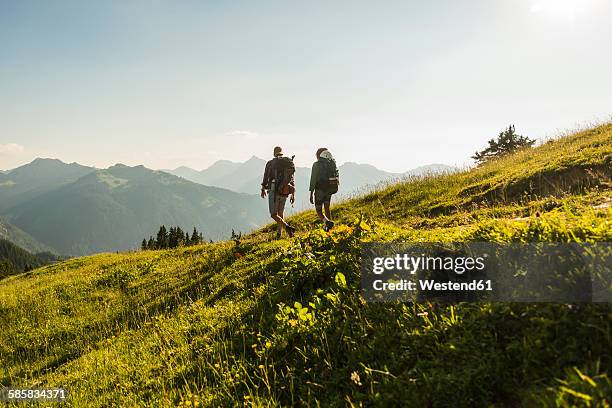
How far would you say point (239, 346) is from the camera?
18.0 feet

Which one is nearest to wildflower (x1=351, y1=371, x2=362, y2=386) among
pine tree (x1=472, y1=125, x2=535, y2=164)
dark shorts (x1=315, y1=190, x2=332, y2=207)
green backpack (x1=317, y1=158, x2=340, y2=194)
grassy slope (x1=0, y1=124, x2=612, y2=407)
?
grassy slope (x1=0, y1=124, x2=612, y2=407)

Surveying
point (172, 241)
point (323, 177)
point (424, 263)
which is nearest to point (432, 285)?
point (424, 263)

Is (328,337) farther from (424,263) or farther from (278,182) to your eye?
(278,182)

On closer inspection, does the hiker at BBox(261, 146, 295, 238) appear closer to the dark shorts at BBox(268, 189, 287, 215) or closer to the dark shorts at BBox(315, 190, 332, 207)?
the dark shorts at BBox(268, 189, 287, 215)

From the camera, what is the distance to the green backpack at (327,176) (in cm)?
1245

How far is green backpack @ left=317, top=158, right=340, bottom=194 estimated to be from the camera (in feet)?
40.8

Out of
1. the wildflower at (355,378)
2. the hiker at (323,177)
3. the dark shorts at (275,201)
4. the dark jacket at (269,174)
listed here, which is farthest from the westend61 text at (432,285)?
the dark jacket at (269,174)

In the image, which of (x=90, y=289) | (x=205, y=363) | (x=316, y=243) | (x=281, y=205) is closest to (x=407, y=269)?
(x=316, y=243)

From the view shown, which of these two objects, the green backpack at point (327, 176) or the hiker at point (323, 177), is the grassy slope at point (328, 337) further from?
the green backpack at point (327, 176)

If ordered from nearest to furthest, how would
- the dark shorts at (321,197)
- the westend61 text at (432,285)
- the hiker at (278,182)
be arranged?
the westend61 text at (432,285) < the dark shorts at (321,197) < the hiker at (278,182)

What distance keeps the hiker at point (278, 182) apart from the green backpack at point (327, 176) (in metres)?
1.70

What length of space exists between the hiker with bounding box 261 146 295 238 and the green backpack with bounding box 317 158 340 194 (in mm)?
1697

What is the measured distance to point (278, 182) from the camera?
46.0ft

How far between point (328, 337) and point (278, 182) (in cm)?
984
